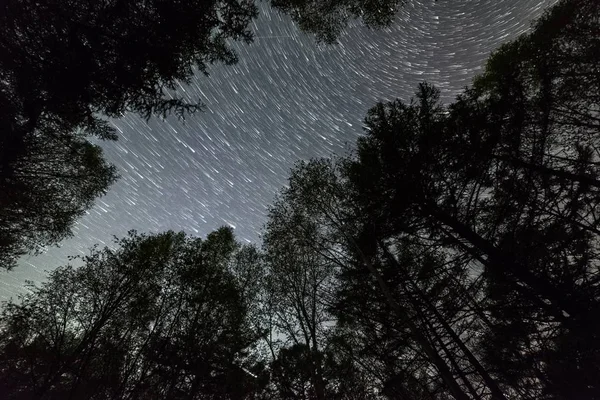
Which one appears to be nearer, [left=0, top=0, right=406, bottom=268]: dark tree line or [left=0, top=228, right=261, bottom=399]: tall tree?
[left=0, top=0, right=406, bottom=268]: dark tree line

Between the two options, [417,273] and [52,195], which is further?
[52,195]

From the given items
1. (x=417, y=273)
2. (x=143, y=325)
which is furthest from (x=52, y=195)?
(x=417, y=273)

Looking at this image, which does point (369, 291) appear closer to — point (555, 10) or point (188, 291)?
point (188, 291)

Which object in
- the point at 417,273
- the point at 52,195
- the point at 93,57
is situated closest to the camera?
the point at 93,57

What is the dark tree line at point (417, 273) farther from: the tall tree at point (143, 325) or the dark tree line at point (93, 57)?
the dark tree line at point (93, 57)

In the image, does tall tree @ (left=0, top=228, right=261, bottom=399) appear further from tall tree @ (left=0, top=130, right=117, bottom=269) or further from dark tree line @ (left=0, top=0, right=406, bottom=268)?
dark tree line @ (left=0, top=0, right=406, bottom=268)

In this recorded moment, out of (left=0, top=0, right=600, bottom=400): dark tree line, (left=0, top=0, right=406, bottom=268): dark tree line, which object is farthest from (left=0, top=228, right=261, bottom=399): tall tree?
(left=0, top=0, right=406, bottom=268): dark tree line

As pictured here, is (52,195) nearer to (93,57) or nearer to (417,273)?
(93,57)

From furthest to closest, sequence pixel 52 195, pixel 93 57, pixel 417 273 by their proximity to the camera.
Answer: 1. pixel 52 195
2. pixel 417 273
3. pixel 93 57

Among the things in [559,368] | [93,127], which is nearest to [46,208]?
[93,127]

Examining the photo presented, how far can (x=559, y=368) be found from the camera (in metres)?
5.48

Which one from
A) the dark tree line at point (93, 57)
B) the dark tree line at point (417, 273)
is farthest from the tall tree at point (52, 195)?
the dark tree line at point (93, 57)

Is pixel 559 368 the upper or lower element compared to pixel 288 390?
upper

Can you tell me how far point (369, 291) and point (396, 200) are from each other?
2350 mm
